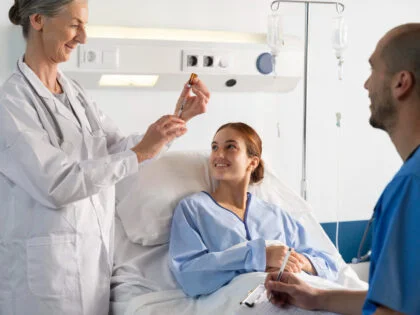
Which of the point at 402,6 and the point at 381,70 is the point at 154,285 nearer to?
the point at 381,70

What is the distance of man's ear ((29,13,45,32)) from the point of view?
212 centimetres

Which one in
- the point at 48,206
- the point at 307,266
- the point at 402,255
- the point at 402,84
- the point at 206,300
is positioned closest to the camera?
the point at 402,255

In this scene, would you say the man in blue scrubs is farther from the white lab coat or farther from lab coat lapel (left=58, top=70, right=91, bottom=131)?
lab coat lapel (left=58, top=70, right=91, bottom=131)

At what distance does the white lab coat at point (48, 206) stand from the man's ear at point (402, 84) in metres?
0.90

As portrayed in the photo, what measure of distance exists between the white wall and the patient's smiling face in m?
0.57

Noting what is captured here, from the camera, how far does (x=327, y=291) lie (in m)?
1.92

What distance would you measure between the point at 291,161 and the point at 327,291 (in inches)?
63.9

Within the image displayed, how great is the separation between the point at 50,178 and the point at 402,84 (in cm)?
107

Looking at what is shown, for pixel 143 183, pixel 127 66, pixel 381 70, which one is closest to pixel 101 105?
pixel 127 66

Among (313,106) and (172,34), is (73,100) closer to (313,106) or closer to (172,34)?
(172,34)

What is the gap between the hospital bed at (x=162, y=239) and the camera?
2240 millimetres

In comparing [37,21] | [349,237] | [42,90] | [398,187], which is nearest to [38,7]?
[37,21]

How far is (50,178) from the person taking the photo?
199 centimetres

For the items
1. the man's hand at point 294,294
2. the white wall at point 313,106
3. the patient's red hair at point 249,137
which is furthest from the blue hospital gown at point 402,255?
the white wall at point 313,106
